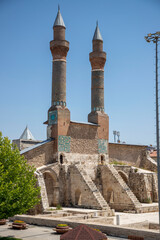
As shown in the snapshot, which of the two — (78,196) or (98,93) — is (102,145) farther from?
(78,196)

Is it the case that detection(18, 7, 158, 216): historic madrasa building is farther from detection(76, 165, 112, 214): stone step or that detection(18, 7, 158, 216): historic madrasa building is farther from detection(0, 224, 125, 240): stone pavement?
detection(0, 224, 125, 240): stone pavement

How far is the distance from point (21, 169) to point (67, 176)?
34.3ft

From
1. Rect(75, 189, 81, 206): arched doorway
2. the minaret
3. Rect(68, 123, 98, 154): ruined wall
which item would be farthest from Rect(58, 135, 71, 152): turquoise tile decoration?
Rect(75, 189, 81, 206): arched doorway

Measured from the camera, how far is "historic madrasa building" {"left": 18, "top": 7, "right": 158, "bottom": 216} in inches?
883

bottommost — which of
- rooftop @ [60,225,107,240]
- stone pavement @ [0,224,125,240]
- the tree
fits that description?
stone pavement @ [0,224,125,240]

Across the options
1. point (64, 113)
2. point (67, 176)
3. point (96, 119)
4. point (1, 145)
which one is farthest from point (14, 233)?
point (96, 119)

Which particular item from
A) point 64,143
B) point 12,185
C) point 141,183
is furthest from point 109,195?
point 12,185

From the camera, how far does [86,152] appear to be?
2595 centimetres

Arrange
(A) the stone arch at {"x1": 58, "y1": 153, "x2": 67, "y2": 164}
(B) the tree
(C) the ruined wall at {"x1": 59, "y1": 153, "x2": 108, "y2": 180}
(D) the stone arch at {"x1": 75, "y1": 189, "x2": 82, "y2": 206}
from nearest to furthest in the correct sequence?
(B) the tree
(D) the stone arch at {"x1": 75, "y1": 189, "x2": 82, "y2": 206}
(A) the stone arch at {"x1": 58, "y1": 153, "x2": 67, "y2": 164}
(C) the ruined wall at {"x1": 59, "y1": 153, "x2": 108, "y2": 180}

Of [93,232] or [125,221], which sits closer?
[93,232]

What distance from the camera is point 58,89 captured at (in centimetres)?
2458

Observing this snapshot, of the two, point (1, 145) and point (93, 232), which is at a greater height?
point (1, 145)

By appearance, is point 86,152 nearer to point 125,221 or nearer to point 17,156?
point 125,221

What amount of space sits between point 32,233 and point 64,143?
11.0m
